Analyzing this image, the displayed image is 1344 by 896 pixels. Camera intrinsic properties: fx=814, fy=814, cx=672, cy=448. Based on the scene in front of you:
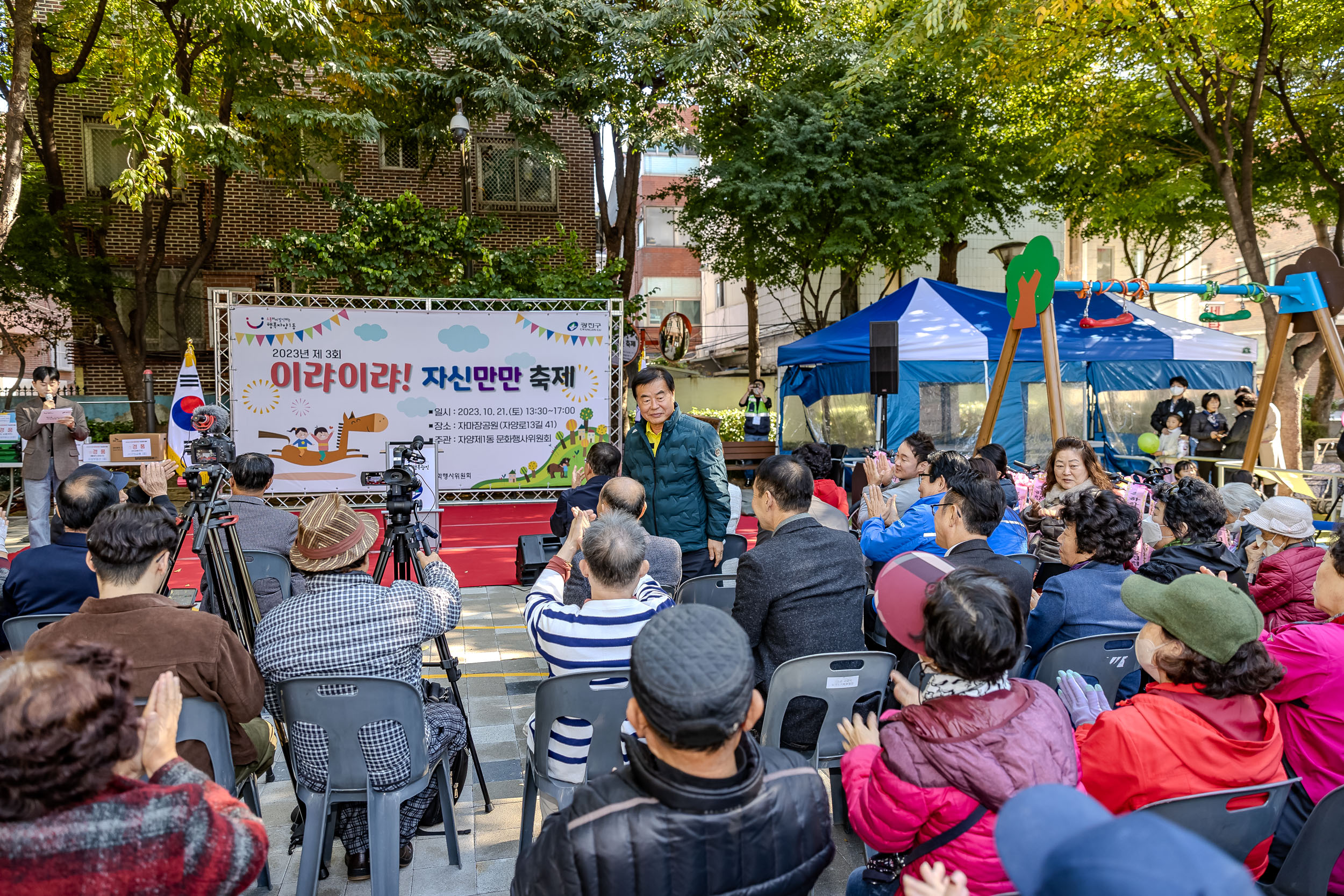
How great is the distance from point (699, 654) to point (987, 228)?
53.7 feet

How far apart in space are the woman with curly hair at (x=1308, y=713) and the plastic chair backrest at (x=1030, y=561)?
1.84 meters

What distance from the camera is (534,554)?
22.1ft

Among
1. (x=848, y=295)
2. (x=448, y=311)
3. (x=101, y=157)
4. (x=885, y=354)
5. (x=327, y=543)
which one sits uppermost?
(x=101, y=157)

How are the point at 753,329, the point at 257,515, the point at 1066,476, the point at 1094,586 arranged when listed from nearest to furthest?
the point at 1094,586, the point at 257,515, the point at 1066,476, the point at 753,329

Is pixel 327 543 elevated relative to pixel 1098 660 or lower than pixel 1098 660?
elevated

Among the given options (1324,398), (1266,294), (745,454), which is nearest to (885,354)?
(1266,294)

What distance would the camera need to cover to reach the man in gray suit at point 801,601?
2863 mm

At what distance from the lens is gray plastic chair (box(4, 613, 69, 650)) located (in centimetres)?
306

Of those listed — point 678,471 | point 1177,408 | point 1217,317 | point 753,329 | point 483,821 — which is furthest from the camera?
point 753,329

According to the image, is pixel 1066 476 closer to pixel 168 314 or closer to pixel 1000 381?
pixel 1000 381

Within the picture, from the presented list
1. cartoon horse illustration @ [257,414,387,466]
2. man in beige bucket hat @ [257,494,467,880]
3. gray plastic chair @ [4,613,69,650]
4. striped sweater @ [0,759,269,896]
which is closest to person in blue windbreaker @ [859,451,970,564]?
man in beige bucket hat @ [257,494,467,880]

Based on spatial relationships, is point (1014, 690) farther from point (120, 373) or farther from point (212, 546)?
point (120, 373)

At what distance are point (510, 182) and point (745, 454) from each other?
7.27 metres

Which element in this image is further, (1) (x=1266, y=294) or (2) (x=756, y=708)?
(1) (x=1266, y=294)
